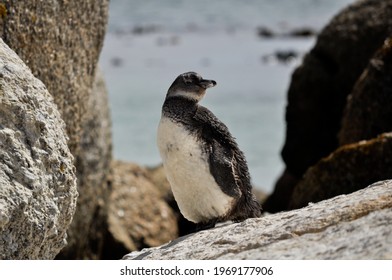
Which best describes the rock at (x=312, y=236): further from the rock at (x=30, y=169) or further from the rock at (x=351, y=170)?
the rock at (x=351, y=170)

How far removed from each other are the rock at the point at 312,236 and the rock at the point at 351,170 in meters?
2.82

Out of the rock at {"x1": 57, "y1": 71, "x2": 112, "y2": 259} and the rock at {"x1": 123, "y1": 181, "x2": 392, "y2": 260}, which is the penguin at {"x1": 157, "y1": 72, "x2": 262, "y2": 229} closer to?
the rock at {"x1": 123, "y1": 181, "x2": 392, "y2": 260}

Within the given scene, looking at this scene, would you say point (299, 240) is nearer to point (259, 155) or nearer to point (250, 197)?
point (250, 197)

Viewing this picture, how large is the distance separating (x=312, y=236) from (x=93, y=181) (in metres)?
6.56

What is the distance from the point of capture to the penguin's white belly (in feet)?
21.2

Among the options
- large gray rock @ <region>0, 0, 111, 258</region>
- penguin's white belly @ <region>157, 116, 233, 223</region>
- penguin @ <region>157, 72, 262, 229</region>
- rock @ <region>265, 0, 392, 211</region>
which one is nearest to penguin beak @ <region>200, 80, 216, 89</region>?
penguin @ <region>157, 72, 262, 229</region>

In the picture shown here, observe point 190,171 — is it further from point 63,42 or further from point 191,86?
point 63,42

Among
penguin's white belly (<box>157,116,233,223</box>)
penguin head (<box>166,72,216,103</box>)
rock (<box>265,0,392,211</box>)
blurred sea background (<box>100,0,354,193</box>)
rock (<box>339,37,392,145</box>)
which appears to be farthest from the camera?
blurred sea background (<box>100,0,354,193</box>)

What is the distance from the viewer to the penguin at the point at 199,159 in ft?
21.3

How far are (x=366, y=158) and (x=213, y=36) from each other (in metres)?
25.4

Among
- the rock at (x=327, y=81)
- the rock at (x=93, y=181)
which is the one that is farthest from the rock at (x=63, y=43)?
the rock at (x=327, y=81)

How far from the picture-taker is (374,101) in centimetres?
993

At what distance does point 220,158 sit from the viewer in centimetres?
655

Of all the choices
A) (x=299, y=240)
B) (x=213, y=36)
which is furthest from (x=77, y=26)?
(x=213, y=36)
